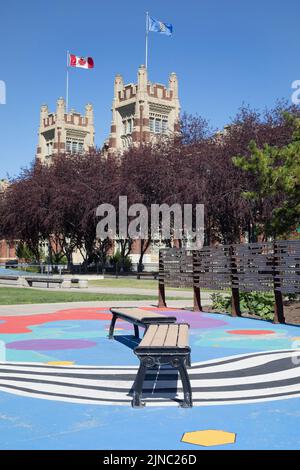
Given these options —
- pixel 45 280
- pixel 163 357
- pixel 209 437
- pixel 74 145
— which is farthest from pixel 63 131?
pixel 209 437

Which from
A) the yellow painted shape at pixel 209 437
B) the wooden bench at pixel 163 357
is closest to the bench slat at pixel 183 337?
the wooden bench at pixel 163 357

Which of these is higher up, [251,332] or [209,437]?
[209,437]

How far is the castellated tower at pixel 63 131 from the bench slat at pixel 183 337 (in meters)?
77.8

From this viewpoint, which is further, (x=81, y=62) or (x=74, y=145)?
(x=74, y=145)

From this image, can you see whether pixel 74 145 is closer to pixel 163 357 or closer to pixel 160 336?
pixel 160 336

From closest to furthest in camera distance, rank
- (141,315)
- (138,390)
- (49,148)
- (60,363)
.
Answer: (138,390) → (60,363) → (141,315) → (49,148)

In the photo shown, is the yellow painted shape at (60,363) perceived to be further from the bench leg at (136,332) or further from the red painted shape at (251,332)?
the red painted shape at (251,332)

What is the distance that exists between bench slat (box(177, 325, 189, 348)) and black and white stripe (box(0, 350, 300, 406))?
2.15 ft

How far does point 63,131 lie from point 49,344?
Result: 77.1 metres

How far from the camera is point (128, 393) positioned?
6.59 metres

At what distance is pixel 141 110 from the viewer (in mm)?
67938

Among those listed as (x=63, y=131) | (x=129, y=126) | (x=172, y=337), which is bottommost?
(x=172, y=337)

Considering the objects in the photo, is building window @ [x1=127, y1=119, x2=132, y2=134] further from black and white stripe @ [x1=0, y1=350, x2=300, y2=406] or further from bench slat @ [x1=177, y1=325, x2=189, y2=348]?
bench slat @ [x1=177, y1=325, x2=189, y2=348]

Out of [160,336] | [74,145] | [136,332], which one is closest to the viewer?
[160,336]
